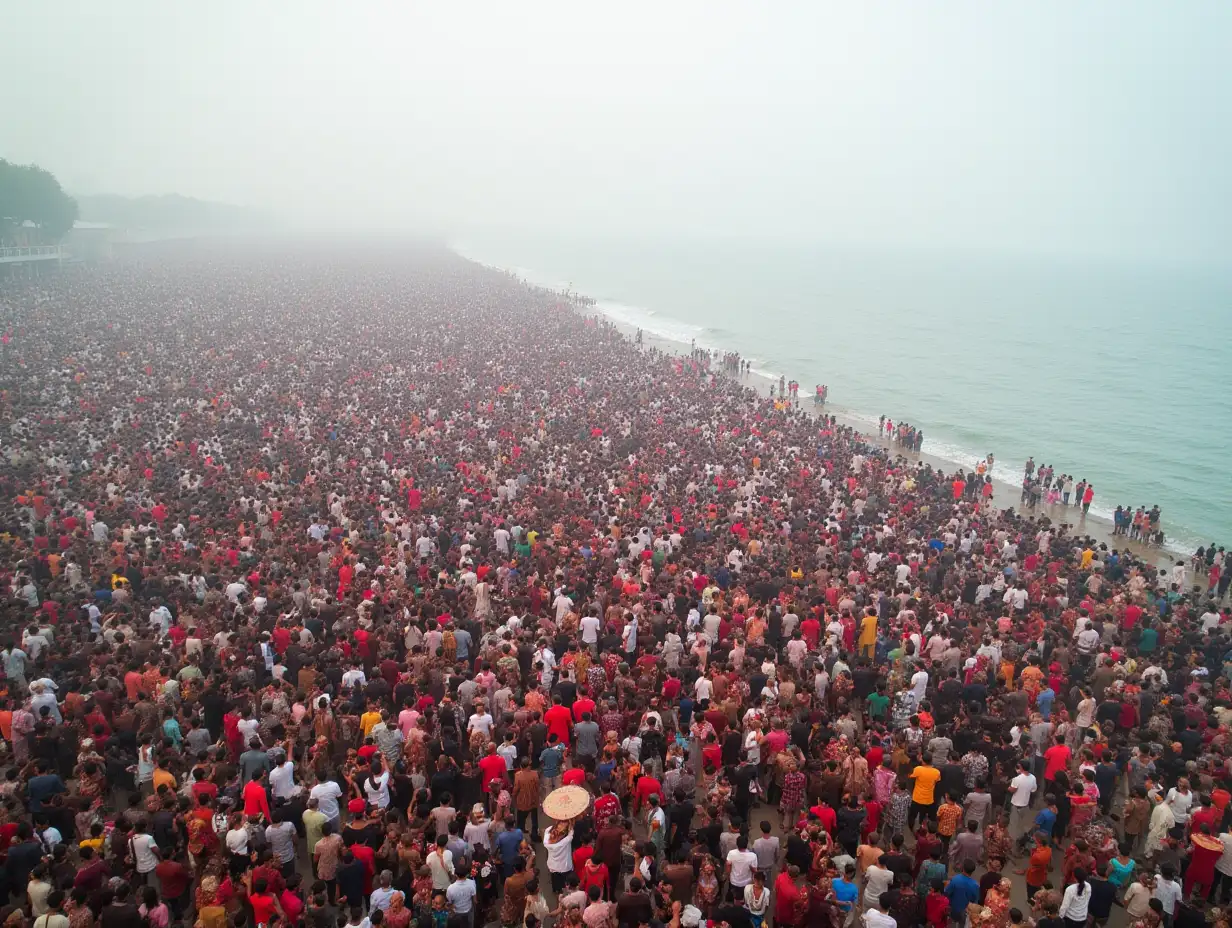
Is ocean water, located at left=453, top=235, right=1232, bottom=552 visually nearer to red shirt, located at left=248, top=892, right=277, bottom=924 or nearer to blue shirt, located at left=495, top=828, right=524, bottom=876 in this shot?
blue shirt, located at left=495, top=828, right=524, bottom=876

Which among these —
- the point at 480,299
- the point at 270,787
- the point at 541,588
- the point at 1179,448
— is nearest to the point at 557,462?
the point at 541,588

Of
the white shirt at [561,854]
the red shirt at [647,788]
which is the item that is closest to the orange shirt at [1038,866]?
the red shirt at [647,788]

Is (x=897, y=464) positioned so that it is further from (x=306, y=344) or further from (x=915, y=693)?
(x=306, y=344)

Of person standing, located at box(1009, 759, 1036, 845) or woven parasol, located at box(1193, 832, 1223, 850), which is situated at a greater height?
woven parasol, located at box(1193, 832, 1223, 850)

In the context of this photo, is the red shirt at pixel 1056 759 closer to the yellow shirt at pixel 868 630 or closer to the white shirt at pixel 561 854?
the yellow shirt at pixel 868 630

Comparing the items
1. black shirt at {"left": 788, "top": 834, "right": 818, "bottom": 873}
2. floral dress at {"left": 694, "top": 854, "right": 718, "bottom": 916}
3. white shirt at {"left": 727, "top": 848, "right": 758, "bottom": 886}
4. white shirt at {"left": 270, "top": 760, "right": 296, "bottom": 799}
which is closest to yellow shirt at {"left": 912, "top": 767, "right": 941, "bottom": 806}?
black shirt at {"left": 788, "top": 834, "right": 818, "bottom": 873}

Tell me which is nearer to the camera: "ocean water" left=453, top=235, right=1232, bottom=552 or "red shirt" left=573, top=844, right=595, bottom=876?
"red shirt" left=573, top=844, right=595, bottom=876

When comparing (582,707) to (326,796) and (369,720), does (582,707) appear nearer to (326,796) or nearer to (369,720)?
(369,720)

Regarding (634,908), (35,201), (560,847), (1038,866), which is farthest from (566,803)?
(35,201)
